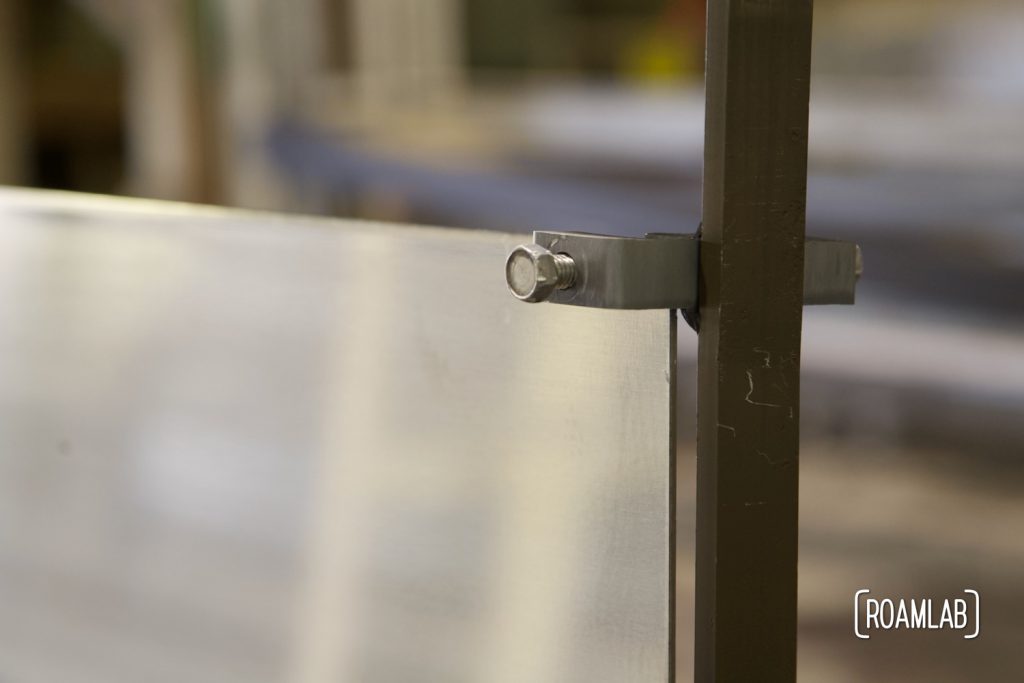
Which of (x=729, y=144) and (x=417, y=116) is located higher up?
(x=417, y=116)

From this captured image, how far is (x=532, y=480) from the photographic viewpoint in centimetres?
37

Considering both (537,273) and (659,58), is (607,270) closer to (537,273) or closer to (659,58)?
(537,273)

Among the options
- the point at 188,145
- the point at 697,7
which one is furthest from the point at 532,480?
the point at 697,7

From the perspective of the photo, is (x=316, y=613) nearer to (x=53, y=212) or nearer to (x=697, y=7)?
(x=53, y=212)

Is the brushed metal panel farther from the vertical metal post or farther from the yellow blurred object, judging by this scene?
the yellow blurred object

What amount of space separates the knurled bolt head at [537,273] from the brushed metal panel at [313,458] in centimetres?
3

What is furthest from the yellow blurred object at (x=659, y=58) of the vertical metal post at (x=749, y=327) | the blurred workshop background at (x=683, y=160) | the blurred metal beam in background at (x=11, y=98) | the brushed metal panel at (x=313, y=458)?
the vertical metal post at (x=749, y=327)

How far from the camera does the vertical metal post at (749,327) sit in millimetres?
319

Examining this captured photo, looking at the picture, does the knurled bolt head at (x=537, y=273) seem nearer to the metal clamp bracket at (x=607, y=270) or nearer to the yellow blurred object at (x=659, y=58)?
the metal clamp bracket at (x=607, y=270)

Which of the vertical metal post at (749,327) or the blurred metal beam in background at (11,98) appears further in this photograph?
the blurred metal beam in background at (11,98)

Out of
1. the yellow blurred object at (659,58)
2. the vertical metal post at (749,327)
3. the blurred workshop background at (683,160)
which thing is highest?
the yellow blurred object at (659,58)

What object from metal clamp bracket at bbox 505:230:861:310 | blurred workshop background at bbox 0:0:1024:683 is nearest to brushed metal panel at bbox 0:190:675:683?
metal clamp bracket at bbox 505:230:861:310

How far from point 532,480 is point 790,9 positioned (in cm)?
16

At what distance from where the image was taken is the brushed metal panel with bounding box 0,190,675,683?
351 mm
